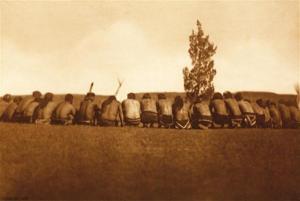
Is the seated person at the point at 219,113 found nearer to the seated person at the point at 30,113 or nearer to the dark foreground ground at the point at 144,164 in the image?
the dark foreground ground at the point at 144,164

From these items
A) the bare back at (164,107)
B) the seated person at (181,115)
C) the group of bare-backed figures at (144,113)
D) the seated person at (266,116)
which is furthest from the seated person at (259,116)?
the bare back at (164,107)

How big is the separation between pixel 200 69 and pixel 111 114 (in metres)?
20.8

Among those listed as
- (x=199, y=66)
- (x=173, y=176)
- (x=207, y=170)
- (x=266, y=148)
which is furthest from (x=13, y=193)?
(x=199, y=66)

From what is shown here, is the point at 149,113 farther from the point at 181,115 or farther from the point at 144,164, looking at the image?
the point at 144,164

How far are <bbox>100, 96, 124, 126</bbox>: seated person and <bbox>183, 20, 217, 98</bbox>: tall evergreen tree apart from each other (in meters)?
19.1

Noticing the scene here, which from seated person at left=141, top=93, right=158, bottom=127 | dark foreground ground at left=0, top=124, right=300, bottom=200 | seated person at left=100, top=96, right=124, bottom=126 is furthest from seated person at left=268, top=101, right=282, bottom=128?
seated person at left=100, top=96, right=124, bottom=126

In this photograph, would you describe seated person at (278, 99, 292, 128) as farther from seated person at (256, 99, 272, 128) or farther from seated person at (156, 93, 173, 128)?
seated person at (156, 93, 173, 128)

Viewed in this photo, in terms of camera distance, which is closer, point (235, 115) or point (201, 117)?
point (201, 117)

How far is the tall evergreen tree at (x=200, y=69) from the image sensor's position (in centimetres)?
3269

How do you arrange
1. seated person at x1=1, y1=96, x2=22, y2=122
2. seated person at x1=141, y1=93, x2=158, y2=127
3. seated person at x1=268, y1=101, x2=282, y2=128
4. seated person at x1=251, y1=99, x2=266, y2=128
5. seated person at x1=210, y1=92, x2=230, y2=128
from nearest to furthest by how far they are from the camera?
seated person at x1=141, y1=93, x2=158, y2=127 < seated person at x1=210, y1=92, x2=230, y2=128 < seated person at x1=1, y1=96, x2=22, y2=122 < seated person at x1=251, y1=99, x2=266, y2=128 < seated person at x1=268, y1=101, x2=282, y2=128

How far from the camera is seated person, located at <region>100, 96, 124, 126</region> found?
13062mm

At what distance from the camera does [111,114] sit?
43.1 ft

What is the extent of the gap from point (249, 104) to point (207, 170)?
18.5ft

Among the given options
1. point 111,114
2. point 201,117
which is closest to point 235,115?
point 201,117
